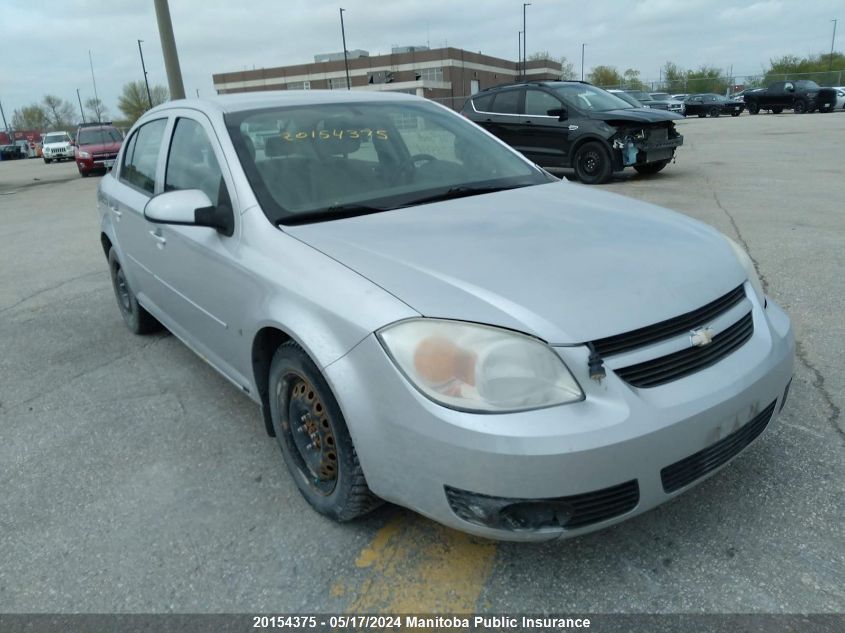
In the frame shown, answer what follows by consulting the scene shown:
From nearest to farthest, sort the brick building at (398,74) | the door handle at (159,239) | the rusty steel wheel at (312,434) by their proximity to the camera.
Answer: the rusty steel wheel at (312,434) < the door handle at (159,239) < the brick building at (398,74)

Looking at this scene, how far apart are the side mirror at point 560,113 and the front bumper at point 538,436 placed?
9.46 m

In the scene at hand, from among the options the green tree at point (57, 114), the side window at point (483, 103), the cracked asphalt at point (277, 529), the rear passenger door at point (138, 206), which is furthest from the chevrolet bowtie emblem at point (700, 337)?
the green tree at point (57, 114)

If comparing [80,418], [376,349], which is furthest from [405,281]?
[80,418]

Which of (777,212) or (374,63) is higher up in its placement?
(374,63)

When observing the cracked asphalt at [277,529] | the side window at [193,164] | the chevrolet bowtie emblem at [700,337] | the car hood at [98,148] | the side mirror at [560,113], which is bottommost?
the cracked asphalt at [277,529]

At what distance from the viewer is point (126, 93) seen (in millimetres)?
83250

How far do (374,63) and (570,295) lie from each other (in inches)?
3107

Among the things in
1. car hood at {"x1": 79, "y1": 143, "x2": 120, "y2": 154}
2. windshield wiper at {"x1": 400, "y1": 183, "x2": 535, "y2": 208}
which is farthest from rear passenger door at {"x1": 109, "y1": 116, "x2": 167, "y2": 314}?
car hood at {"x1": 79, "y1": 143, "x2": 120, "y2": 154}

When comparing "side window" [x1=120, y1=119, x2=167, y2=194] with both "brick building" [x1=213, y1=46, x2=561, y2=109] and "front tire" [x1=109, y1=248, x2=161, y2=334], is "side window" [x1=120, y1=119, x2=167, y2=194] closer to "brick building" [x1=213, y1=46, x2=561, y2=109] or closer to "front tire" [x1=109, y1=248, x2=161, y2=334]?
"front tire" [x1=109, y1=248, x2=161, y2=334]

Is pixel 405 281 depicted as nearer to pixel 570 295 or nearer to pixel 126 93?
pixel 570 295

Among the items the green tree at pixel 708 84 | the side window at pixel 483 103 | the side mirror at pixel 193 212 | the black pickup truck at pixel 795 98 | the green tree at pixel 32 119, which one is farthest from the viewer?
the green tree at pixel 32 119

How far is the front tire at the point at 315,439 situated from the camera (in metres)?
2.26

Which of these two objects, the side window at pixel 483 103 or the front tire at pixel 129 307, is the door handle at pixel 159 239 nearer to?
the front tire at pixel 129 307

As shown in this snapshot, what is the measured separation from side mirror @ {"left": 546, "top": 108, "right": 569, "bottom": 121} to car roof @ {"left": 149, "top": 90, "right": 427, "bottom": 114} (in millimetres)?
7724
